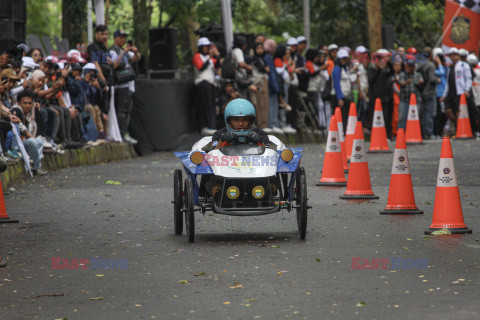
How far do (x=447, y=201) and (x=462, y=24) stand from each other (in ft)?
76.4

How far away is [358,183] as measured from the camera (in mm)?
13414

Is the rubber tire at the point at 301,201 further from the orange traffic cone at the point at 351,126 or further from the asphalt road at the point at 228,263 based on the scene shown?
the orange traffic cone at the point at 351,126

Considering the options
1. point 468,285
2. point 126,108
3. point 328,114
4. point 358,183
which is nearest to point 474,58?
point 328,114

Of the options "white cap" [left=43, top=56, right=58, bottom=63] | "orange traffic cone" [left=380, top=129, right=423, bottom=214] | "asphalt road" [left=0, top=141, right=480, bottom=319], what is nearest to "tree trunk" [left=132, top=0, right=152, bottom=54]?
"white cap" [left=43, top=56, right=58, bottom=63]

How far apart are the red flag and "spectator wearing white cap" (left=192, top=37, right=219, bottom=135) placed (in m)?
9.93

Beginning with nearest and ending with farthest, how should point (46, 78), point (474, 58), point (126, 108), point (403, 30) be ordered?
1. point (46, 78)
2. point (126, 108)
3. point (474, 58)
4. point (403, 30)

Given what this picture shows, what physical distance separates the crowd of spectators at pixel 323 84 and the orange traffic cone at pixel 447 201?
46.5 feet

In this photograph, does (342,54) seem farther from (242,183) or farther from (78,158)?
(242,183)

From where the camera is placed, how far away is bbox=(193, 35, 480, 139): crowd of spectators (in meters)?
24.7

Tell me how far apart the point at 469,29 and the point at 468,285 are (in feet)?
86.3

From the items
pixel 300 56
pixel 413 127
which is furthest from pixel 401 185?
pixel 300 56

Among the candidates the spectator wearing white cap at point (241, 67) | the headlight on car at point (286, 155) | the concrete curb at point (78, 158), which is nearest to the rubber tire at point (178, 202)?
the headlight on car at point (286, 155)

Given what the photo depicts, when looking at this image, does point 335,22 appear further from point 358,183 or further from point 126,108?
point 358,183

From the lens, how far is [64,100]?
1959 cm
